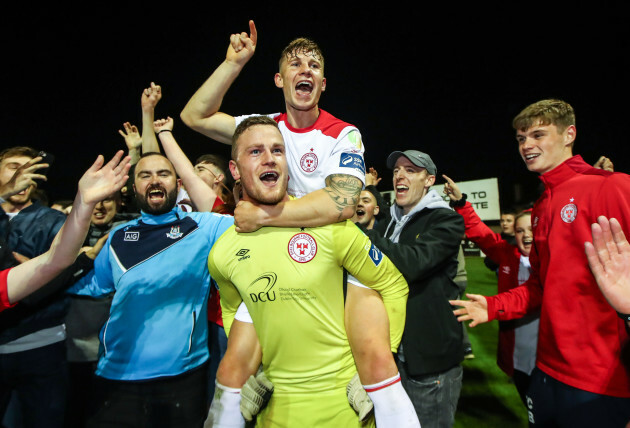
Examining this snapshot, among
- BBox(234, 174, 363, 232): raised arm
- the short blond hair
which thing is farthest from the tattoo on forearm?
the short blond hair

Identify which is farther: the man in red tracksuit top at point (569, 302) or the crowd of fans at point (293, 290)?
the man in red tracksuit top at point (569, 302)

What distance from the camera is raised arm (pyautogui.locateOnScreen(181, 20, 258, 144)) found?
283cm

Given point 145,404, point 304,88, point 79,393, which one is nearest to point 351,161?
point 304,88

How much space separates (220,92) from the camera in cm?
287

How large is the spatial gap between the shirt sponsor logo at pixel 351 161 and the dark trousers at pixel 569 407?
6.72ft

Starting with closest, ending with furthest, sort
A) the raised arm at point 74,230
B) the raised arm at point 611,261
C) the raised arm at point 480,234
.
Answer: the raised arm at point 611,261, the raised arm at point 74,230, the raised arm at point 480,234

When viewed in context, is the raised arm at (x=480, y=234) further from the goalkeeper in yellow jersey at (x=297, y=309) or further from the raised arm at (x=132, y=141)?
the raised arm at (x=132, y=141)

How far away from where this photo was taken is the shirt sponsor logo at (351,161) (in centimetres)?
236

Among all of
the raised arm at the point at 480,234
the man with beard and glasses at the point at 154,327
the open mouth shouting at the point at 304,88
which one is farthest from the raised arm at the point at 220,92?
the raised arm at the point at 480,234

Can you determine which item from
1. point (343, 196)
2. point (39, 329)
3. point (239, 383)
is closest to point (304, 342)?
point (239, 383)

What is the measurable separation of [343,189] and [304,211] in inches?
11.4

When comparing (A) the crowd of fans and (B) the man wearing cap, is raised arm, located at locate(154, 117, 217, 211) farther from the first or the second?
(B) the man wearing cap

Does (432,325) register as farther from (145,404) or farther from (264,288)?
(145,404)

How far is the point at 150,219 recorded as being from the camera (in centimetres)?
315
